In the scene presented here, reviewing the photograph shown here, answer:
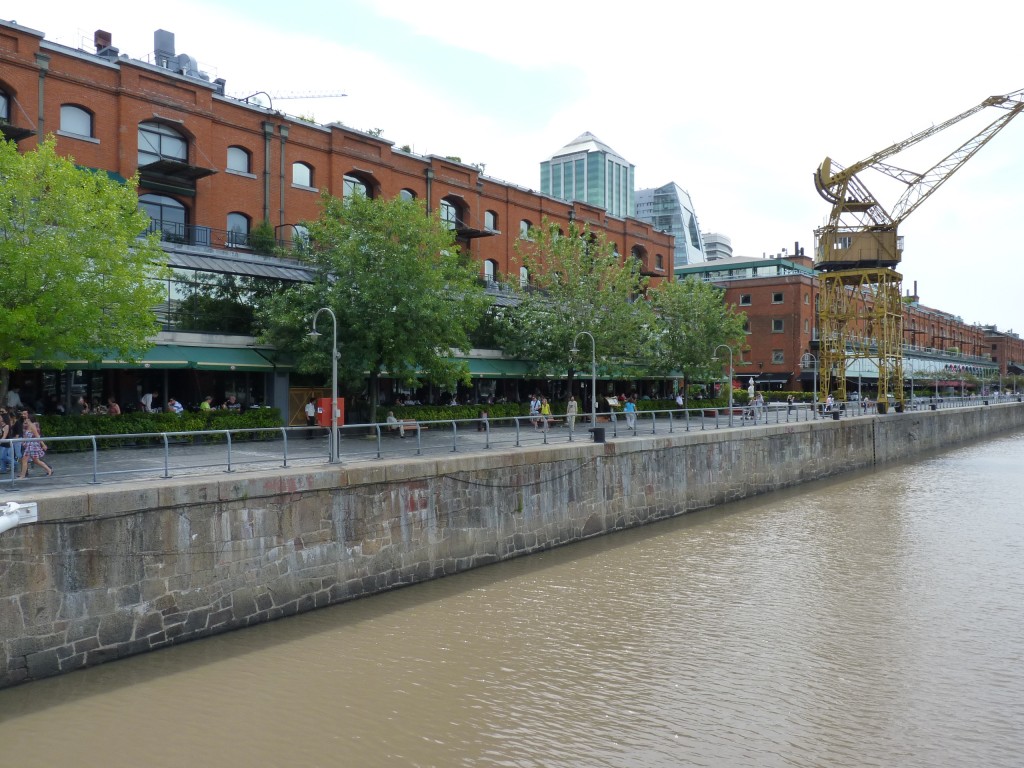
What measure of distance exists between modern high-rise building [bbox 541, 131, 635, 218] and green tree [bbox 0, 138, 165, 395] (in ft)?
534

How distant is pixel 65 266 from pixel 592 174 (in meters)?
173

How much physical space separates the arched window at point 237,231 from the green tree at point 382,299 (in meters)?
4.65

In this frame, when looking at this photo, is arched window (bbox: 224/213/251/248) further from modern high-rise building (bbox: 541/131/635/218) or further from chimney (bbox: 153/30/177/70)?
modern high-rise building (bbox: 541/131/635/218)

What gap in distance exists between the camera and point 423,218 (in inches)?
1039

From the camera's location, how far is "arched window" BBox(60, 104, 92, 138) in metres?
26.7

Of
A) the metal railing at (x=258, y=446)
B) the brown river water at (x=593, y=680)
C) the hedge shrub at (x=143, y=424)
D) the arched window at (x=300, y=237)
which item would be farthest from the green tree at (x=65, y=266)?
the arched window at (x=300, y=237)

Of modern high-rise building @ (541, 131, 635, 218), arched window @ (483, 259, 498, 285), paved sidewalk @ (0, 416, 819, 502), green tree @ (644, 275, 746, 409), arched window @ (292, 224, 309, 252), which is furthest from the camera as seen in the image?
modern high-rise building @ (541, 131, 635, 218)

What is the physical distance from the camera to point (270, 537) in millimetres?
13633

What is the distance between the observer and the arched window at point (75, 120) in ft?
87.5

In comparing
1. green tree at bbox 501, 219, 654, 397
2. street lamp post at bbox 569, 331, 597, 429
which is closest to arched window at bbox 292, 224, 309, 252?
green tree at bbox 501, 219, 654, 397

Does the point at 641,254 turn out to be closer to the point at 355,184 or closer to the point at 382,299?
the point at 355,184

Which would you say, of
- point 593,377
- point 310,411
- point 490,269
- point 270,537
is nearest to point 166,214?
point 310,411

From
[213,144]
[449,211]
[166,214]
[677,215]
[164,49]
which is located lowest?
[166,214]

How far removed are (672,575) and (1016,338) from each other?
532 feet
